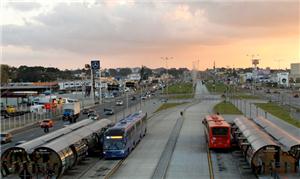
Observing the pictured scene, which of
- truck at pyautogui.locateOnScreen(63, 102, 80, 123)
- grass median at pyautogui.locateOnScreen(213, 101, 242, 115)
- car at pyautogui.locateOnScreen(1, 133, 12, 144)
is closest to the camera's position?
car at pyautogui.locateOnScreen(1, 133, 12, 144)

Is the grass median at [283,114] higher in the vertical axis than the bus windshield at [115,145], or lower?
lower

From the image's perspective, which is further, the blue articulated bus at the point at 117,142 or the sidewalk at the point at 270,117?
the sidewalk at the point at 270,117

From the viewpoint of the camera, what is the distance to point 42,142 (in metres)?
33.2

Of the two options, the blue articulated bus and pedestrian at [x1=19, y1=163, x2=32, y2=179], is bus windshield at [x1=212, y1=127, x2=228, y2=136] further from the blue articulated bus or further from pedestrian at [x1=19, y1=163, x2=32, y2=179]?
pedestrian at [x1=19, y1=163, x2=32, y2=179]

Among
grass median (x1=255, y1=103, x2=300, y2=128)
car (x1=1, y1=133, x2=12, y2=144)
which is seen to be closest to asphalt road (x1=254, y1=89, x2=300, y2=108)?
grass median (x1=255, y1=103, x2=300, y2=128)

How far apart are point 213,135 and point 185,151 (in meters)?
3.24

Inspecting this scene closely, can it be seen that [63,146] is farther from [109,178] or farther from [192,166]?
[192,166]

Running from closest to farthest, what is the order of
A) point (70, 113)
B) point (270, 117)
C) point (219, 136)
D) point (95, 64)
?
1. point (219, 136)
2. point (270, 117)
3. point (70, 113)
4. point (95, 64)

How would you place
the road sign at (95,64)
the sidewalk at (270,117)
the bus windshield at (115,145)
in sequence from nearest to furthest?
the bus windshield at (115,145), the sidewalk at (270,117), the road sign at (95,64)

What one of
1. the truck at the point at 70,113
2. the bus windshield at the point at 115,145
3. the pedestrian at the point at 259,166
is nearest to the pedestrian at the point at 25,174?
the bus windshield at the point at 115,145

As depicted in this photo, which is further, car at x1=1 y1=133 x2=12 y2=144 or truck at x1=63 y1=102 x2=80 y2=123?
truck at x1=63 y1=102 x2=80 y2=123

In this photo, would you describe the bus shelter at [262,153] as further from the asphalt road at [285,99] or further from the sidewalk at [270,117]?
the asphalt road at [285,99]

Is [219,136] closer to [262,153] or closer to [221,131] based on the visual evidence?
[221,131]

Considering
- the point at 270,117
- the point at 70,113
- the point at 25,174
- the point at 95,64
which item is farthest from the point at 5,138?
the point at 95,64
